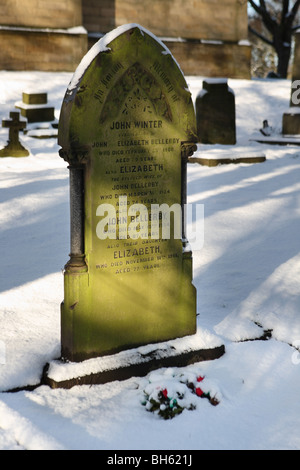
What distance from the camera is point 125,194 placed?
406cm

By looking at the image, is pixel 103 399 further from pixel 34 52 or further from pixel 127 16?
pixel 127 16

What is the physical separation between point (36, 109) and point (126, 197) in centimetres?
1060

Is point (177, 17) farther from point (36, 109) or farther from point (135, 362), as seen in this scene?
point (135, 362)

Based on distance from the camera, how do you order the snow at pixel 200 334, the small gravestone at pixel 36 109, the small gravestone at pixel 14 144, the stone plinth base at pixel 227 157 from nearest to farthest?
the snow at pixel 200 334
the stone plinth base at pixel 227 157
the small gravestone at pixel 14 144
the small gravestone at pixel 36 109

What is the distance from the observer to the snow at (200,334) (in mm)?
3371

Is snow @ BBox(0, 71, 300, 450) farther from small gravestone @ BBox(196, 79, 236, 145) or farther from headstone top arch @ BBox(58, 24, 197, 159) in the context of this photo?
small gravestone @ BBox(196, 79, 236, 145)

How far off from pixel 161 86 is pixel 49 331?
5.87 ft

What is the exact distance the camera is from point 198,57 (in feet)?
75.8

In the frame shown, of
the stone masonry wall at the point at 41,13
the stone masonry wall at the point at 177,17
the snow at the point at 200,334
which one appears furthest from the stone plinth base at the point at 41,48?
the snow at the point at 200,334

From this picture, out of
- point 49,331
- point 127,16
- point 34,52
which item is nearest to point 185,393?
point 49,331

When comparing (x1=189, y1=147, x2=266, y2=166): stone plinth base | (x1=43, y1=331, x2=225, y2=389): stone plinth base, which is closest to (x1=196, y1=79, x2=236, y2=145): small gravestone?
(x1=189, y1=147, x2=266, y2=166): stone plinth base

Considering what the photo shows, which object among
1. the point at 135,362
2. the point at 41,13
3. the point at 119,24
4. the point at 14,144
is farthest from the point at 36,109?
the point at 135,362

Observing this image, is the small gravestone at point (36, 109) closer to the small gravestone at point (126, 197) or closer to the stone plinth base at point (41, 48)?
the stone plinth base at point (41, 48)

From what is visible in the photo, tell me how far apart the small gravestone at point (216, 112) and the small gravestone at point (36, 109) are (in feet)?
11.4
